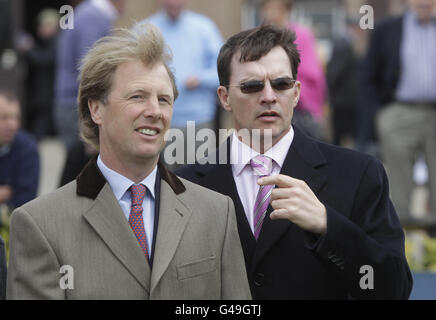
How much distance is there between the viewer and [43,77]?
15391 millimetres

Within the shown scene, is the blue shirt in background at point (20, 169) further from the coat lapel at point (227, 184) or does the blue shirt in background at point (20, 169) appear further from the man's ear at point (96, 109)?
the man's ear at point (96, 109)

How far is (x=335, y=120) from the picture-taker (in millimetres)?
13086

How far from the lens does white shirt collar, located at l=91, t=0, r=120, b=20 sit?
7980 mm

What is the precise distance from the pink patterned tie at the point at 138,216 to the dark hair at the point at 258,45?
828mm

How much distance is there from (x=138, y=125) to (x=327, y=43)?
14351 mm

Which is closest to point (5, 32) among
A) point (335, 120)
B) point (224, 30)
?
point (224, 30)

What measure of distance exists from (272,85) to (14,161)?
3757 millimetres

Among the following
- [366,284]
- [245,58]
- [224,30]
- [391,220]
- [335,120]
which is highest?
[224,30]

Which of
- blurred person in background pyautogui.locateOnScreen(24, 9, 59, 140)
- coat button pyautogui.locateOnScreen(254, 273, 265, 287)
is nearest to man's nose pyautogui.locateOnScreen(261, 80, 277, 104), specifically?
coat button pyautogui.locateOnScreen(254, 273, 265, 287)

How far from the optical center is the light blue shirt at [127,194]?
3135 millimetres

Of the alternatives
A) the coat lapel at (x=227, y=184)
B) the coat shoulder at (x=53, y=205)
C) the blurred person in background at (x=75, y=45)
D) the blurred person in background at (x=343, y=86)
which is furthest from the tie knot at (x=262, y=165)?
the blurred person in background at (x=343, y=86)

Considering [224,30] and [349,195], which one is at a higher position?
[224,30]

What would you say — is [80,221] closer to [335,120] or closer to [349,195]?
[349,195]

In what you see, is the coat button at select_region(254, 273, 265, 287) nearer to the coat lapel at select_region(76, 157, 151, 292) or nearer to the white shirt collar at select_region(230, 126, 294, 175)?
the white shirt collar at select_region(230, 126, 294, 175)
